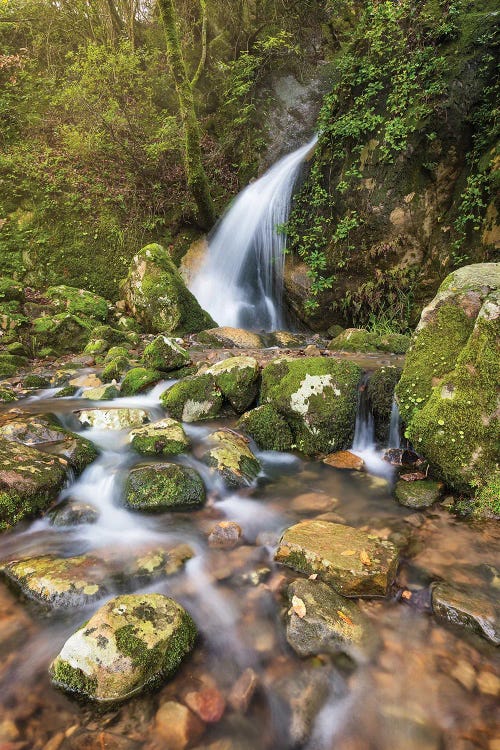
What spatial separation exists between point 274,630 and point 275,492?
5.23 ft

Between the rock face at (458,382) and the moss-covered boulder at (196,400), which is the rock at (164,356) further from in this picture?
the rock face at (458,382)

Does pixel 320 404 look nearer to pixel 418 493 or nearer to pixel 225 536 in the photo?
pixel 418 493

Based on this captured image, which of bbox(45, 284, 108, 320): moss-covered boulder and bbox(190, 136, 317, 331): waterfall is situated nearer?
bbox(45, 284, 108, 320): moss-covered boulder

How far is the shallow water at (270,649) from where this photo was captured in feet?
6.03

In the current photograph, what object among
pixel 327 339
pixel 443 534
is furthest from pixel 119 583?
pixel 327 339

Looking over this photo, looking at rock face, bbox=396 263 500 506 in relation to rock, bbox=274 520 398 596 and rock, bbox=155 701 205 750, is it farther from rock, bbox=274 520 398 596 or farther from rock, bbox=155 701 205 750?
rock, bbox=155 701 205 750

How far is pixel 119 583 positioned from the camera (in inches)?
107

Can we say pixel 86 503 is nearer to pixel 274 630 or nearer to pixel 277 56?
pixel 274 630

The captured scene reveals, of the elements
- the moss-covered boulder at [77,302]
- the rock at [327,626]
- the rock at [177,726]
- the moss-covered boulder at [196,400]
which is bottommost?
the rock at [177,726]

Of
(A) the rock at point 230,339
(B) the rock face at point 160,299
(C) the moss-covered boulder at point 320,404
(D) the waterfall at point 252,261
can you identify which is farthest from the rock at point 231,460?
(D) the waterfall at point 252,261

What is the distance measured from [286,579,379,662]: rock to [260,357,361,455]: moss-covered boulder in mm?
2248

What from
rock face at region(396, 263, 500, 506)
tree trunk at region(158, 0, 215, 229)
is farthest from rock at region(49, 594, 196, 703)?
tree trunk at region(158, 0, 215, 229)

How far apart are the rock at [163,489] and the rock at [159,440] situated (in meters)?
0.47

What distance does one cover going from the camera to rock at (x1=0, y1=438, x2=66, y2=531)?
128 inches
